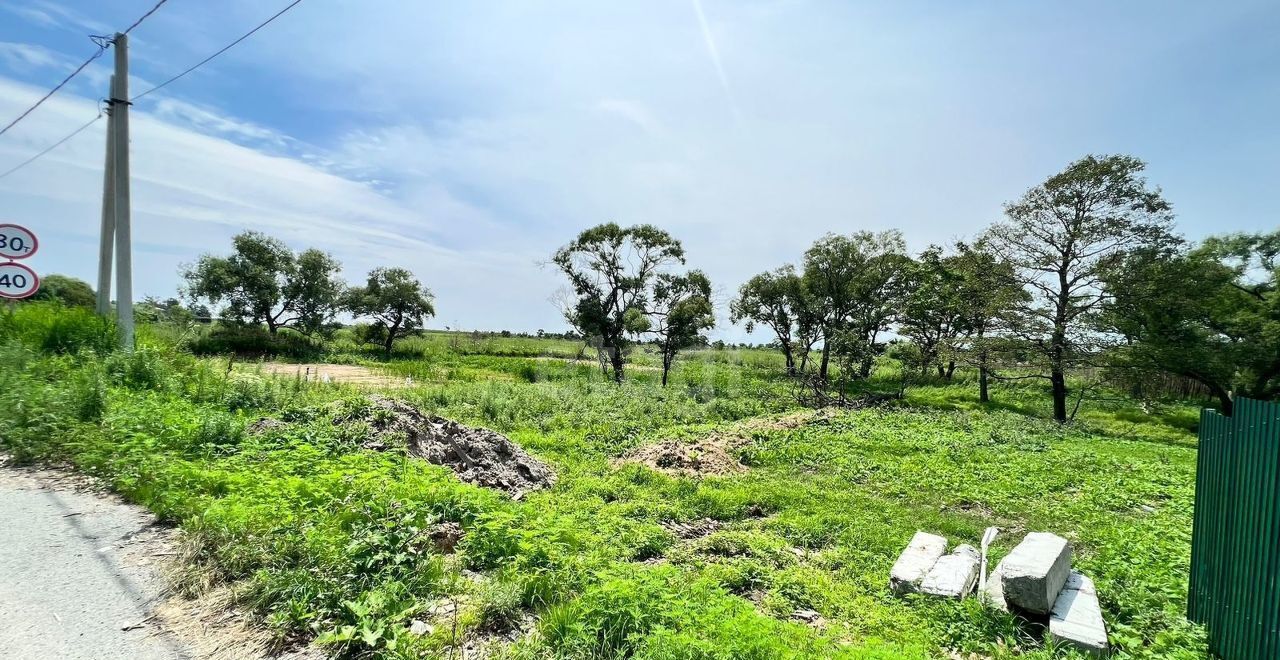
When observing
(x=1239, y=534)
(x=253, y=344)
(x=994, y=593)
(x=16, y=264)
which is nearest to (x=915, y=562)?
(x=994, y=593)

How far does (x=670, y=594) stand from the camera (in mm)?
3691

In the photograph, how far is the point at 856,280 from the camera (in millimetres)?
28672

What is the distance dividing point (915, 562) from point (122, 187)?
14405 mm

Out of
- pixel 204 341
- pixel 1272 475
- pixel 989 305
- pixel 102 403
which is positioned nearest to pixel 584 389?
pixel 102 403

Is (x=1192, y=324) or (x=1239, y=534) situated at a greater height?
(x=1192, y=324)

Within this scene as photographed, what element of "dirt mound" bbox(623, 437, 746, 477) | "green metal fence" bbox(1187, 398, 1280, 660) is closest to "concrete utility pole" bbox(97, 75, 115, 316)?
"dirt mound" bbox(623, 437, 746, 477)

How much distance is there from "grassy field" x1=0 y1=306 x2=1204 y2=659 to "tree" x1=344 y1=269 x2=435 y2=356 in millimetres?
27876

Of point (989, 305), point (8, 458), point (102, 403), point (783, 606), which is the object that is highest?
point (989, 305)

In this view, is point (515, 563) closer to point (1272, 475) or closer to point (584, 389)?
point (1272, 475)

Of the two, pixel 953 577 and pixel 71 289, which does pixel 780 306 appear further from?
pixel 71 289

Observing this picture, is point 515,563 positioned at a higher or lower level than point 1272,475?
lower

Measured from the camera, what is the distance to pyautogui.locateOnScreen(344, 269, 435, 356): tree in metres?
37.8

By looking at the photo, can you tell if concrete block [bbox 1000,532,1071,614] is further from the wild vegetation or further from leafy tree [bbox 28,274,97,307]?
leafy tree [bbox 28,274,97,307]

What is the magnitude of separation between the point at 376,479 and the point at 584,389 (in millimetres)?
16282
